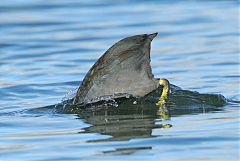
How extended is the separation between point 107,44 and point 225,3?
4.25m

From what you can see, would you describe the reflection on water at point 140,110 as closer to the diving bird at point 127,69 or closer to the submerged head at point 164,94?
the submerged head at point 164,94

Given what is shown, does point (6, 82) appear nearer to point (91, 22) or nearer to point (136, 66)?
point (136, 66)

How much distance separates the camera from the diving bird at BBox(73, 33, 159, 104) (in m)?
8.51

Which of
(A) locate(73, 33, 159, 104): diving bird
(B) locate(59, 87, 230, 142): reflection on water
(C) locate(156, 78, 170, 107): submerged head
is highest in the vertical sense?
(A) locate(73, 33, 159, 104): diving bird

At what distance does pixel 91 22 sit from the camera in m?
16.7

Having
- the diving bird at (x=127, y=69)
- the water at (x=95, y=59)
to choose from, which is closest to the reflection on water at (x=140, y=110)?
the water at (x=95, y=59)

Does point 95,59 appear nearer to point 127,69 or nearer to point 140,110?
point 140,110

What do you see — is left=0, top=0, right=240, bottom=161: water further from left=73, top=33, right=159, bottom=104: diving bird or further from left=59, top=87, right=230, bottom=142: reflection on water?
left=73, top=33, right=159, bottom=104: diving bird

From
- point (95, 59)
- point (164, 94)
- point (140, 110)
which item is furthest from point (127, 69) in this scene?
point (95, 59)

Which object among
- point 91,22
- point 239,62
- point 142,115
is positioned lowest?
point 142,115

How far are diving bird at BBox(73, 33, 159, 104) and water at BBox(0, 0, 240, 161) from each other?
270 millimetres

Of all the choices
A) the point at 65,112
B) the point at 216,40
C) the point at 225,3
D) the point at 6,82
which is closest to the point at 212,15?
the point at 225,3

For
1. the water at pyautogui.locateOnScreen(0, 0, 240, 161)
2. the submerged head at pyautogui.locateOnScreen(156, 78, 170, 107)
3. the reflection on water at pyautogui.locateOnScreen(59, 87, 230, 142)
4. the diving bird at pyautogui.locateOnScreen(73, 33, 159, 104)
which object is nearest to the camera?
the water at pyautogui.locateOnScreen(0, 0, 240, 161)

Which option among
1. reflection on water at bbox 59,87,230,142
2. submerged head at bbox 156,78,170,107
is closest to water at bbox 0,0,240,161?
reflection on water at bbox 59,87,230,142
